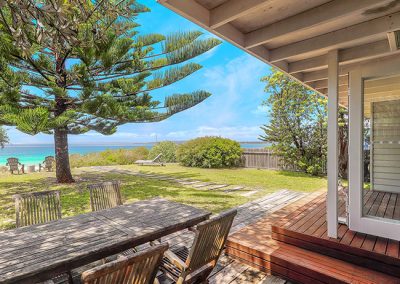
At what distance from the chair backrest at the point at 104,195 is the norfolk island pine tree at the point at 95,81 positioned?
3370 mm

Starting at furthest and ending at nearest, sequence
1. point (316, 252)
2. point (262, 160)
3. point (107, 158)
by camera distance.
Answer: point (107, 158), point (262, 160), point (316, 252)

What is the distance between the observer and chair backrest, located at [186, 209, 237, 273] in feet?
5.51

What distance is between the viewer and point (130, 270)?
127 centimetres

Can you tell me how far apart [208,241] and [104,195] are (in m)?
1.70

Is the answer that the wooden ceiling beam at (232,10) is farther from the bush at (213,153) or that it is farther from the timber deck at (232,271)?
the bush at (213,153)

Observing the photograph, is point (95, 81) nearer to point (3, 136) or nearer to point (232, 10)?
point (232, 10)

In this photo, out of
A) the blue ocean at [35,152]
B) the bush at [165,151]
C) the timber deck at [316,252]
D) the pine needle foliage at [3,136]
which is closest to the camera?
the timber deck at [316,252]

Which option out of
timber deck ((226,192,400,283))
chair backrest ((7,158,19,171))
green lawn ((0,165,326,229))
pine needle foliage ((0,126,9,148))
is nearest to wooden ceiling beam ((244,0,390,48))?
timber deck ((226,192,400,283))

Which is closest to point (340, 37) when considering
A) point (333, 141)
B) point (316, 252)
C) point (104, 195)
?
point (333, 141)

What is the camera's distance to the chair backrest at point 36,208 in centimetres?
233

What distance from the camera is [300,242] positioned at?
2.65m

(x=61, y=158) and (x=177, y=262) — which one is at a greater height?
(x=61, y=158)

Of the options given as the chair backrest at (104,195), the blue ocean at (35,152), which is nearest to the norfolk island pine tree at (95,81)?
the chair backrest at (104,195)

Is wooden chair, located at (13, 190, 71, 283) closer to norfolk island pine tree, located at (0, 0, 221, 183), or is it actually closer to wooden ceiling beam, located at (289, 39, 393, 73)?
norfolk island pine tree, located at (0, 0, 221, 183)
